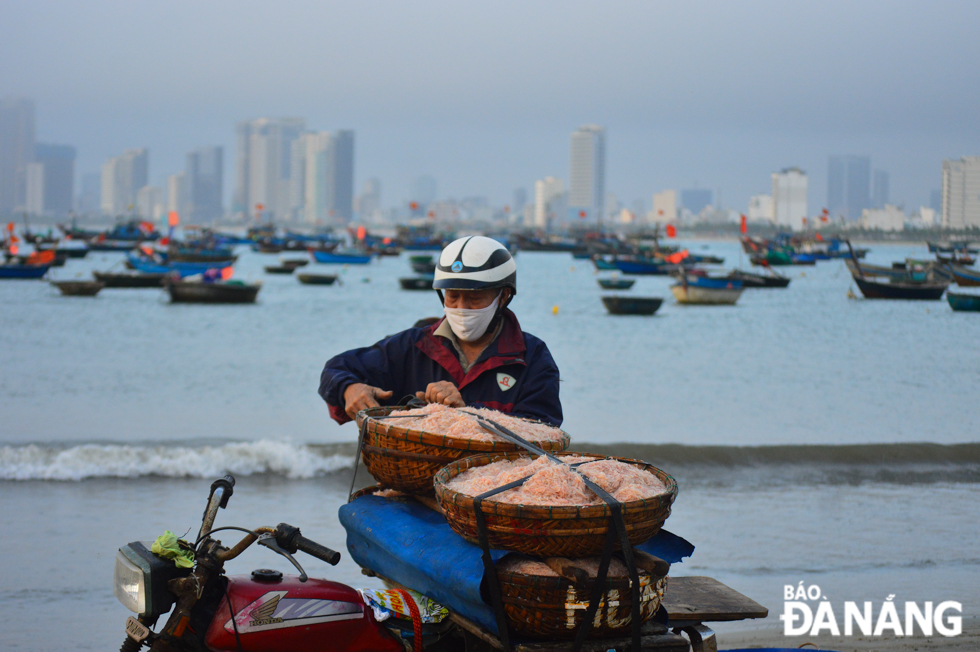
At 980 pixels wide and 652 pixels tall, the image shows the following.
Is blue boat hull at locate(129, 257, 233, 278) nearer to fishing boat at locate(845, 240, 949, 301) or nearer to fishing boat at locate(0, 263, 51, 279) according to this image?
fishing boat at locate(0, 263, 51, 279)

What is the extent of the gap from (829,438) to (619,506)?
1279 cm

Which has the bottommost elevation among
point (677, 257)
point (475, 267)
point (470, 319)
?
point (470, 319)

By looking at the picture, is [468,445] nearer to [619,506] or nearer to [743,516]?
[619,506]

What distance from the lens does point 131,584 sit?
8.46ft

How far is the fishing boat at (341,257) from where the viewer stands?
8756 cm

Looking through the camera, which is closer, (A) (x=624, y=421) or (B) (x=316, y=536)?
(B) (x=316, y=536)

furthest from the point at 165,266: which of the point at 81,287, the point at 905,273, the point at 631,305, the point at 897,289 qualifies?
the point at 905,273

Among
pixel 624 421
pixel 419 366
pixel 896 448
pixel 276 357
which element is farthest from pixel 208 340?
pixel 419 366

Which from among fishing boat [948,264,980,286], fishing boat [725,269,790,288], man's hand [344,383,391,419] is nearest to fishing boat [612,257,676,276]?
fishing boat [725,269,790,288]

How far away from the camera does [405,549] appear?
2.95 m

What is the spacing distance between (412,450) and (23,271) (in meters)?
64.2

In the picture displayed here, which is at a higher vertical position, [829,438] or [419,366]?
[419,366]

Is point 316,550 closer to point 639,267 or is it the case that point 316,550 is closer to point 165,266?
point 165,266

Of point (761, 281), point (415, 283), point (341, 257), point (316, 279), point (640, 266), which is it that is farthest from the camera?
point (341, 257)
